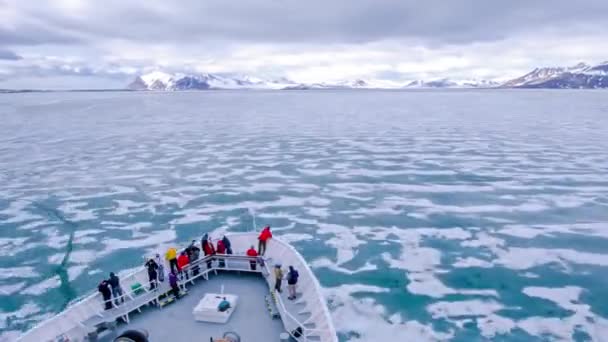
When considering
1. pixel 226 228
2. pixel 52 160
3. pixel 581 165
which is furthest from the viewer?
pixel 52 160

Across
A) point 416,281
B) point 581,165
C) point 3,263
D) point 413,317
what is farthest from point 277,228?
point 581,165

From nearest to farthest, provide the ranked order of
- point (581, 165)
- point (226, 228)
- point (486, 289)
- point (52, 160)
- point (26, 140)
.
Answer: point (486, 289), point (226, 228), point (581, 165), point (52, 160), point (26, 140)

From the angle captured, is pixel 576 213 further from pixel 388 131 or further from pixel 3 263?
pixel 388 131

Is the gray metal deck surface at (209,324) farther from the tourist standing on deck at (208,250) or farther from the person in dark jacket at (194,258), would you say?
the tourist standing on deck at (208,250)

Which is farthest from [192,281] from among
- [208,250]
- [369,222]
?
[369,222]

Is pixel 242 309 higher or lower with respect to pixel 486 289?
higher

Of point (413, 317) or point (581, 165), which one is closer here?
point (413, 317)

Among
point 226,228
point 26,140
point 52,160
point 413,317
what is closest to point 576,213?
point 413,317
